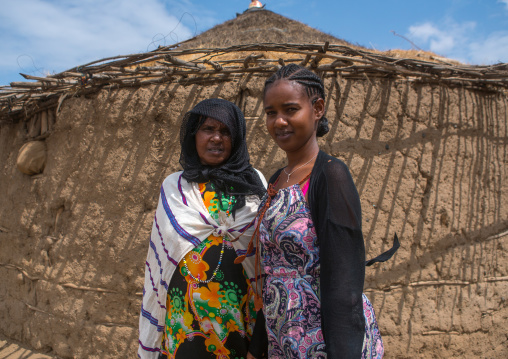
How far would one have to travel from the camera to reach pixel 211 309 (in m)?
1.73

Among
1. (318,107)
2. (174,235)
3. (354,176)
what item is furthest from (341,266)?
(354,176)

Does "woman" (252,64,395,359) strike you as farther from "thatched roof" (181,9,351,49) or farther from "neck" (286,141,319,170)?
"thatched roof" (181,9,351,49)

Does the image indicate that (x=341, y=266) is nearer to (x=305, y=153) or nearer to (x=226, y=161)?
(x=305, y=153)

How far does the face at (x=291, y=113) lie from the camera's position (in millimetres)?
1327

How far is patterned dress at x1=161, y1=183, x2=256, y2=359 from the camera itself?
5.70ft

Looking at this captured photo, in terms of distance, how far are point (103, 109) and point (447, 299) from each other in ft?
11.3

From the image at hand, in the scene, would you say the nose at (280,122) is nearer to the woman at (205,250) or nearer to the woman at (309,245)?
the woman at (309,245)

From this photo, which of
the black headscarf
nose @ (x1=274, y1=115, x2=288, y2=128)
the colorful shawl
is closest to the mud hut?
the black headscarf

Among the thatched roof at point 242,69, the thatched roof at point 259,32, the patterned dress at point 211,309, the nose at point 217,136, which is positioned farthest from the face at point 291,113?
the thatched roof at point 259,32

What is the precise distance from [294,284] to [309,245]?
5.8 inches

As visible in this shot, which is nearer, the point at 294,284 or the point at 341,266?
the point at 341,266

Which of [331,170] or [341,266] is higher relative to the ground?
[331,170]

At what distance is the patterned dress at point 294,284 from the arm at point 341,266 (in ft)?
0.18

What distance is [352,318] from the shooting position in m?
1.17
